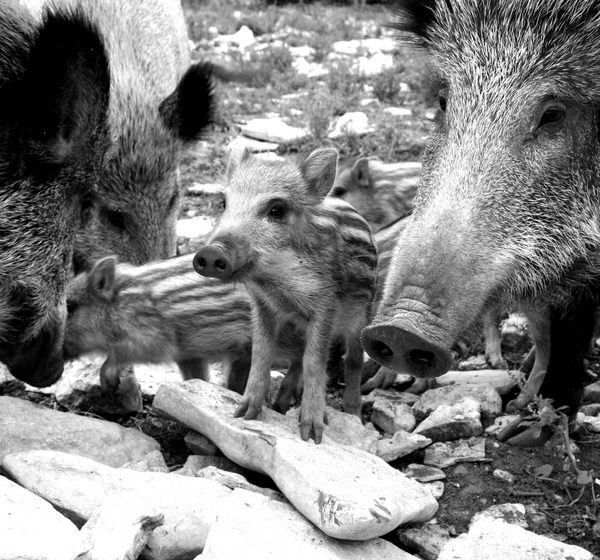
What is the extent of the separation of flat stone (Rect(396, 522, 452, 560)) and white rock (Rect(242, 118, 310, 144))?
441 centimetres

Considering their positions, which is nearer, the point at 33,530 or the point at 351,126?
the point at 33,530

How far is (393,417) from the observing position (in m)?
4.12

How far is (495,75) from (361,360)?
1.34 meters

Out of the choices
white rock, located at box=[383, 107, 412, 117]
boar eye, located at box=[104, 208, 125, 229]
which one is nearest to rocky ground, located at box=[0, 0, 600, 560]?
boar eye, located at box=[104, 208, 125, 229]

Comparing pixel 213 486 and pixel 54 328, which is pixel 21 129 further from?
pixel 213 486

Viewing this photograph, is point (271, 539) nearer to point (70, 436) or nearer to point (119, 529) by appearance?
point (119, 529)

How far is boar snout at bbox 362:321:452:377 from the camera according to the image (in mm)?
2855

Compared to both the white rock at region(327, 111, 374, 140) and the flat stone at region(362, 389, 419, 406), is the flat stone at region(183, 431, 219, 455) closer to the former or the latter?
the flat stone at region(362, 389, 419, 406)

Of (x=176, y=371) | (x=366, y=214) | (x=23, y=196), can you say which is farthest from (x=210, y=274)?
(x=366, y=214)

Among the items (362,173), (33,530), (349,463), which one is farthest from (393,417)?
(362,173)

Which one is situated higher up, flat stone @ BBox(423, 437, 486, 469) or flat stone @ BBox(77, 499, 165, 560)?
flat stone @ BBox(77, 499, 165, 560)

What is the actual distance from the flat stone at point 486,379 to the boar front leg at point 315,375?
3.02ft

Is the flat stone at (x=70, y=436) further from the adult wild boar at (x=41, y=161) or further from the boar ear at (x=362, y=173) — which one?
the boar ear at (x=362, y=173)

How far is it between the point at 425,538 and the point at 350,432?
64 cm
